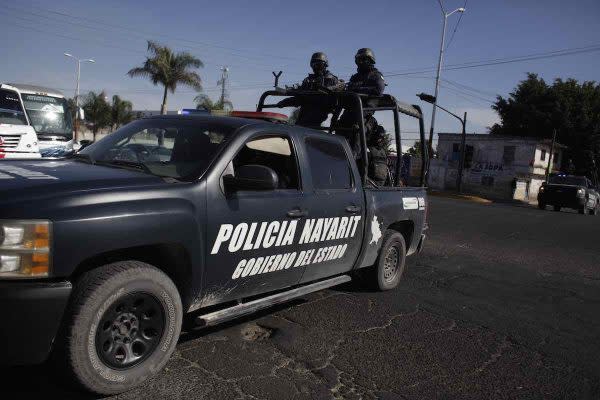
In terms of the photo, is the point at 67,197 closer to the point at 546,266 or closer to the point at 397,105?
the point at 397,105

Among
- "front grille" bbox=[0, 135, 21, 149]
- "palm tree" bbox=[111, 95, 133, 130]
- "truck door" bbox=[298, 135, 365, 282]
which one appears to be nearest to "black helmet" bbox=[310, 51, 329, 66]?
"truck door" bbox=[298, 135, 365, 282]

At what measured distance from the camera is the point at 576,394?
11.5ft

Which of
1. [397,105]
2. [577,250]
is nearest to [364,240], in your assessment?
[397,105]

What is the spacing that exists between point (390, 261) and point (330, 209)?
174 centimetres

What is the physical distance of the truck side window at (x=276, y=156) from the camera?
410cm

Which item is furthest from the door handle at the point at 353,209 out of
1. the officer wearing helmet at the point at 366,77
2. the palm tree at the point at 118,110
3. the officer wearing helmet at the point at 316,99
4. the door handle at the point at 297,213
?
the palm tree at the point at 118,110

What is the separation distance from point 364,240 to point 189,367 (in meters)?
2.21

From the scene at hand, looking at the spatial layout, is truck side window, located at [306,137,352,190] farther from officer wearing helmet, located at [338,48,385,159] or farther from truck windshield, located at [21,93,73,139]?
truck windshield, located at [21,93,73,139]

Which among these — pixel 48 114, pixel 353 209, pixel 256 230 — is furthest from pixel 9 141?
pixel 256 230

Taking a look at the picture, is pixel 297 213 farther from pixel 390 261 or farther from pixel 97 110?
pixel 97 110

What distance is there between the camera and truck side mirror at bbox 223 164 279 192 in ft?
11.3

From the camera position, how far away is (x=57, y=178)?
9.79 feet

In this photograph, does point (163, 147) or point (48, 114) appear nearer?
point (163, 147)

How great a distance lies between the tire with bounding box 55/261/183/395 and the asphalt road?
0.57ft
